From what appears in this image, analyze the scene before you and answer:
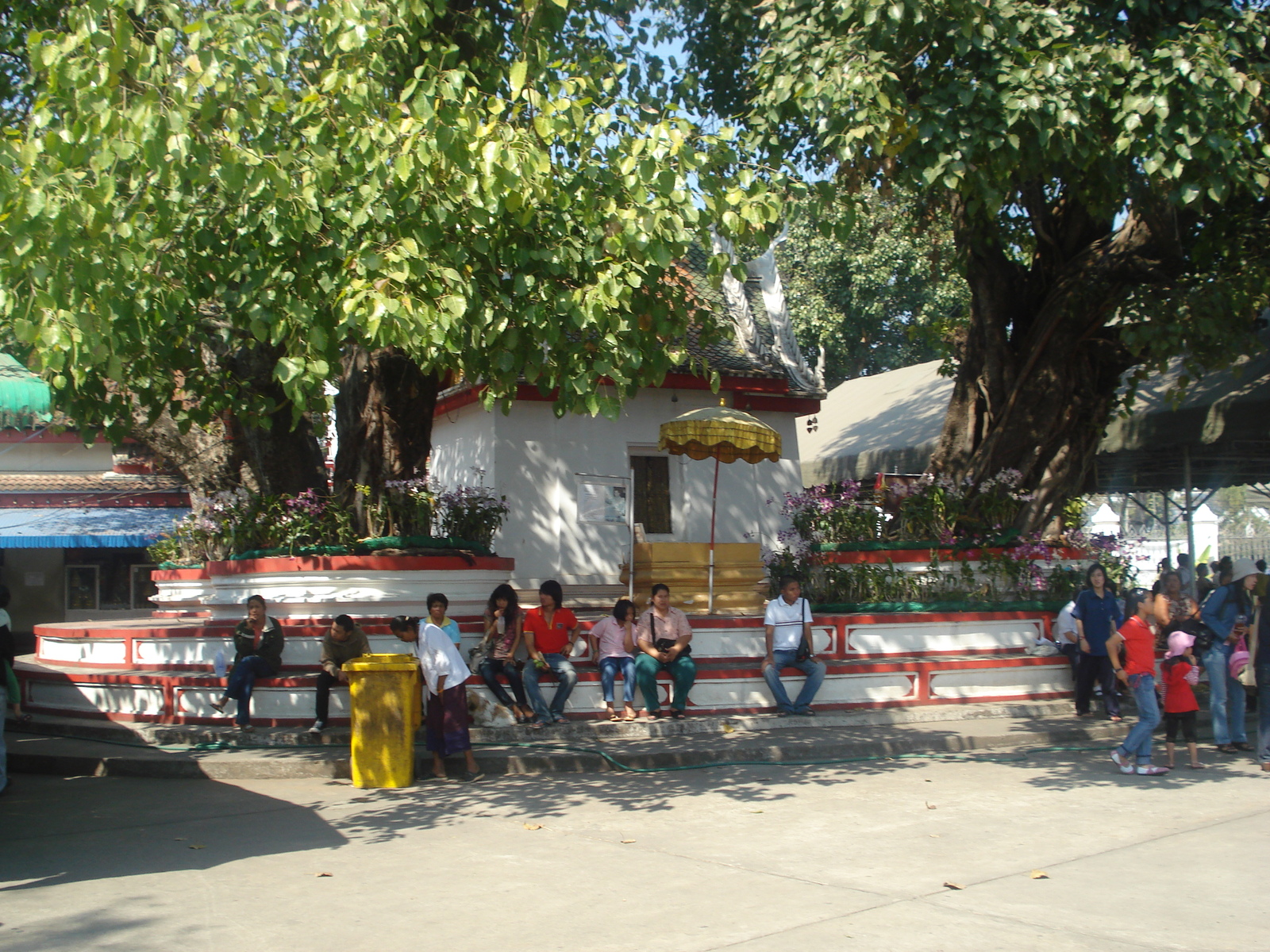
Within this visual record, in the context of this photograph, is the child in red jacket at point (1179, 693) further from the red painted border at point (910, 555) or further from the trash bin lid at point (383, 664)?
the trash bin lid at point (383, 664)

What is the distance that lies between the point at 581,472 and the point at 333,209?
9035 mm

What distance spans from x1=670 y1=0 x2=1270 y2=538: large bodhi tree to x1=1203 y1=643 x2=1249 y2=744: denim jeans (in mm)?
3933

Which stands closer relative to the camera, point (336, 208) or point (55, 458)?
point (336, 208)

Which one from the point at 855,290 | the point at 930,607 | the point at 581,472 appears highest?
the point at 855,290

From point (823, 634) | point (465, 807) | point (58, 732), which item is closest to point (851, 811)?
point (465, 807)

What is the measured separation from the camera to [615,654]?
10.8 meters

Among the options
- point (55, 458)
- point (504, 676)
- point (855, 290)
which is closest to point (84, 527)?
point (55, 458)

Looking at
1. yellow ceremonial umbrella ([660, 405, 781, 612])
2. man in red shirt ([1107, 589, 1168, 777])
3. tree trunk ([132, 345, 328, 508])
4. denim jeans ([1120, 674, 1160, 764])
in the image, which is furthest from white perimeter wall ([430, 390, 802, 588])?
denim jeans ([1120, 674, 1160, 764])

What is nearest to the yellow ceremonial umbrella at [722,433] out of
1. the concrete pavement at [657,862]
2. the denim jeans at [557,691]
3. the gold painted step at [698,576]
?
the gold painted step at [698,576]

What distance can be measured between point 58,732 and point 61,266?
7.11 meters

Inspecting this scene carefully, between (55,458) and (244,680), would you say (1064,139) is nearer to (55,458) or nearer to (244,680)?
(244,680)

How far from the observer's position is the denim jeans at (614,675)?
10789mm

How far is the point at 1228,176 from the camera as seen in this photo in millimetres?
10055

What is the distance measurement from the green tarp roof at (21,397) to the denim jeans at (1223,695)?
379 inches
